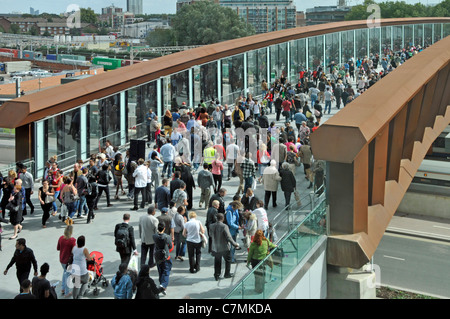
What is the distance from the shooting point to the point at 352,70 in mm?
37281

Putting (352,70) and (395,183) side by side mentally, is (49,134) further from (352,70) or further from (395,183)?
(352,70)

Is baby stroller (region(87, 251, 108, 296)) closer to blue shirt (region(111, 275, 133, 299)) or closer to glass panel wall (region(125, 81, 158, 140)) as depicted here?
blue shirt (region(111, 275, 133, 299))

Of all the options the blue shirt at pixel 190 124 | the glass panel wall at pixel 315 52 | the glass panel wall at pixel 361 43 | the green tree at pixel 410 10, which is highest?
the green tree at pixel 410 10

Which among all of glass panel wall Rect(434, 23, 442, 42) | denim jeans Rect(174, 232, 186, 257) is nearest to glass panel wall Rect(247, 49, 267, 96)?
denim jeans Rect(174, 232, 186, 257)

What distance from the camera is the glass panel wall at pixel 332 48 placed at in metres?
40.2

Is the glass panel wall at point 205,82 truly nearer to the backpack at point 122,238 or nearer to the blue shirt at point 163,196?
the blue shirt at point 163,196

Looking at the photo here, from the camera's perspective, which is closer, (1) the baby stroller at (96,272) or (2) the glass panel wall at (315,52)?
(1) the baby stroller at (96,272)

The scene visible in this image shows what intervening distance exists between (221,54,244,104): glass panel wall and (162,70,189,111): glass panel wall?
126 inches

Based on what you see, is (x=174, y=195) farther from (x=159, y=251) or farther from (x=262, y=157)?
(x=262, y=157)

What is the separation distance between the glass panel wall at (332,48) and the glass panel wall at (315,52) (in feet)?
3.40

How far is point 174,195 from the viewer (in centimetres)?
1305

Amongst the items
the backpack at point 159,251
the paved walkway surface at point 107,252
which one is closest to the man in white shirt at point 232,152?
the paved walkway surface at point 107,252

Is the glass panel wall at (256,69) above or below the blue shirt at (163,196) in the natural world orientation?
above

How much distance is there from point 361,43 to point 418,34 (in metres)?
11.9
